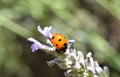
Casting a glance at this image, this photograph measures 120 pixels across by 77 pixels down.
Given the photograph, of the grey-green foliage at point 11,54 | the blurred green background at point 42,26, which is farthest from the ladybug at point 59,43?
the grey-green foliage at point 11,54

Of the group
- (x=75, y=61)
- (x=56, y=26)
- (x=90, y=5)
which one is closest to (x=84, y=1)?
(x=90, y=5)

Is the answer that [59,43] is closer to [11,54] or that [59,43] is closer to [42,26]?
[42,26]

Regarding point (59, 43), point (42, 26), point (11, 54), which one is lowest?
point (59, 43)

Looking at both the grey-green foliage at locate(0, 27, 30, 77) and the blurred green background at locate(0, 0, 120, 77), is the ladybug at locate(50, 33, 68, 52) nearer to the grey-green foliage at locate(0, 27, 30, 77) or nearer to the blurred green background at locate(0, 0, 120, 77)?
the blurred green background at locate(0, 0, 120, 77)

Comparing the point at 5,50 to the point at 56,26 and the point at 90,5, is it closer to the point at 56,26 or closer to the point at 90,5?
the point at 56,26

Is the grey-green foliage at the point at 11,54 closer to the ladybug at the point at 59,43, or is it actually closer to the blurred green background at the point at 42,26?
the blurred green background at the point at 42,26

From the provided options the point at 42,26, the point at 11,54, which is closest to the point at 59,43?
the point at 42,26

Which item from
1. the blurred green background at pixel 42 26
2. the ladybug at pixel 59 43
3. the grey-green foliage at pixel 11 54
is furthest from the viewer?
the grey-green foliage at pixel 11 54

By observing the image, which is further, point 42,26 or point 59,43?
point 42,26
